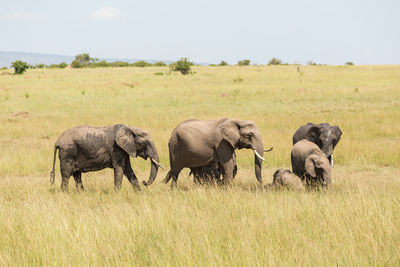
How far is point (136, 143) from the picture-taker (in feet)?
28.5

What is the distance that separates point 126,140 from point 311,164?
361 centimetres

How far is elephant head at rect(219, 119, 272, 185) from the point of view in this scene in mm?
9227

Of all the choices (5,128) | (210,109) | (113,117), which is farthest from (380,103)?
(5,128)

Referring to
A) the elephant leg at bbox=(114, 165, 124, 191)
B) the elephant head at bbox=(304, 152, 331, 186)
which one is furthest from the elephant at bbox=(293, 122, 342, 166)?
the elephant leg at bbox=(114, 165, 124, 191)

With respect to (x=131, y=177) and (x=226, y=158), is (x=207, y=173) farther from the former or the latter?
(x=131, y=177)

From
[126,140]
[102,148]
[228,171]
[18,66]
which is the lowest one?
[228,171]

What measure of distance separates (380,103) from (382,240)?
2325 centimetres

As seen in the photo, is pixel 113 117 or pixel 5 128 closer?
pixel 5 128

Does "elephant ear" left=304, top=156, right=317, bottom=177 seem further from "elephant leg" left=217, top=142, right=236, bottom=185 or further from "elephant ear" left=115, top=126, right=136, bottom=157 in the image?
"elephant ear" left=115, top=126, right=136, bottom=157

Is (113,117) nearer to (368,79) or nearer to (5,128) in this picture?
(5,128)

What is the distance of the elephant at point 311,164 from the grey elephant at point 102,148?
9.91 feet

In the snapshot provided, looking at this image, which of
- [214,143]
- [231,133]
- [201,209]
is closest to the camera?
[201,209]

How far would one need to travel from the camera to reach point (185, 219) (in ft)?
19.8

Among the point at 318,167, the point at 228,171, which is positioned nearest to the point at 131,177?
the point at 228,171
